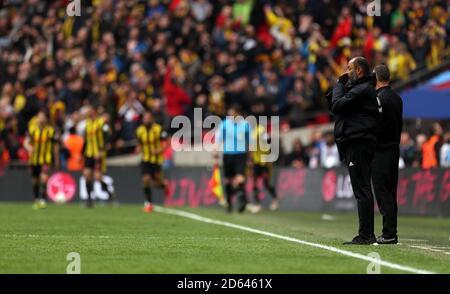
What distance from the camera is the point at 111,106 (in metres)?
30.8

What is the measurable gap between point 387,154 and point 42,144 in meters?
14.0

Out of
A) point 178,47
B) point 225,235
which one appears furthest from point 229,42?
point 225,235

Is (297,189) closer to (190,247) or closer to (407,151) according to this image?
(407,151)

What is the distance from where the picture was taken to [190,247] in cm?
1323

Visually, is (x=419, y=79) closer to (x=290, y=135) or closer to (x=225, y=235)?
(x=290, y=135)

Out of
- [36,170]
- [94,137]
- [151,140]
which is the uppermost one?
[94,137]

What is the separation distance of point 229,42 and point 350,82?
17.6 meters

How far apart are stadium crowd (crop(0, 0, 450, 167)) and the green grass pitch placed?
8849 mm

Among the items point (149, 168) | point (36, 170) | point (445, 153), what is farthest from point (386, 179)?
point (36, 170)

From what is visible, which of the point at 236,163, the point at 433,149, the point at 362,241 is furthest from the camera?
the point at 433,149

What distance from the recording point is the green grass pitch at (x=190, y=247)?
35.8 ft

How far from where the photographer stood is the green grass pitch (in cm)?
1092

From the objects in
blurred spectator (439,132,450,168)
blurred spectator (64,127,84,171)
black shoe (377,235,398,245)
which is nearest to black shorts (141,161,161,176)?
blurred spectator (64,127,84,171)

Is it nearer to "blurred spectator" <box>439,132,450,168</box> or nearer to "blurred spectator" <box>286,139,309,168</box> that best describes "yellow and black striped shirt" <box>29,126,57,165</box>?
"blurred spectator" <box>286,139,309,168</box>
